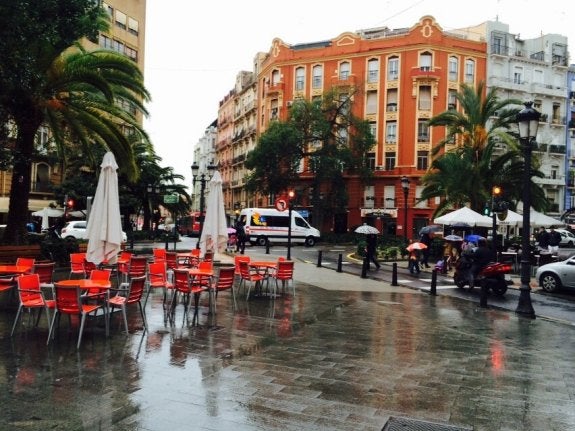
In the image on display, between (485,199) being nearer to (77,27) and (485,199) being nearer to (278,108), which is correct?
(77,27)

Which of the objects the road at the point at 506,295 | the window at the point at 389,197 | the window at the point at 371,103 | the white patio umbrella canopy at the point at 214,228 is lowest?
the road at the point at 506,295

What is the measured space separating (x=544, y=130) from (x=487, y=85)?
10.3 metres

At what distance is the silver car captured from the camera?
51.2ft

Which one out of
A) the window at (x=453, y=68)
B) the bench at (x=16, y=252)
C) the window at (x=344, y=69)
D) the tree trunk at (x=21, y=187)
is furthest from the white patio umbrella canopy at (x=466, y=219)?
the window at (x=344, y=69)

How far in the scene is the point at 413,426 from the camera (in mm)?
4703

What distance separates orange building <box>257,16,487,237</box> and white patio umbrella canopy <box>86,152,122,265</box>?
40159 millimetres

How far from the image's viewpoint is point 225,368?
6234 mm

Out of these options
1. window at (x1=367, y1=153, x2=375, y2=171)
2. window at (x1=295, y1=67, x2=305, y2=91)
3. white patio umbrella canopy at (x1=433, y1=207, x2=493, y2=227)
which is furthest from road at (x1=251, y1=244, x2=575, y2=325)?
window at (x1=295, y1=67, x2=305, y2=91)

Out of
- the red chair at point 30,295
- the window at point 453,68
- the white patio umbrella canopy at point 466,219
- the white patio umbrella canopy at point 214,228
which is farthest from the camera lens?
the window at point 453,68

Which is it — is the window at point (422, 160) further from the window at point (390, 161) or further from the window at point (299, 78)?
the window at point (299, 78)

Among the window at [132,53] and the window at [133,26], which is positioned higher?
the window at [133,26]

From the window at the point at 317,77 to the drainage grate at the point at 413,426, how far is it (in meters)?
50.7

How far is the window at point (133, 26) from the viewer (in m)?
50.5

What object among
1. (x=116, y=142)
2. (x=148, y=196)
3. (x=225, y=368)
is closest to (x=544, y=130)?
(x=148, y=196)
